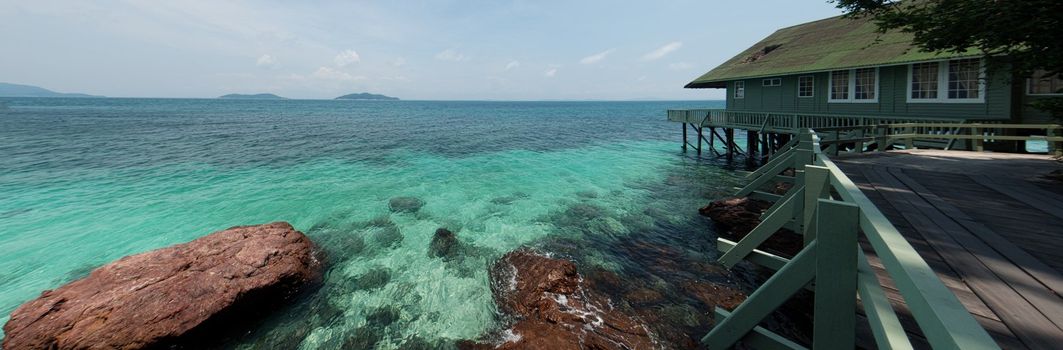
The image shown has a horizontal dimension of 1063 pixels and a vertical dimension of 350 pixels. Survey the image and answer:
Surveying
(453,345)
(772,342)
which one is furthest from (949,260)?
(453,345)

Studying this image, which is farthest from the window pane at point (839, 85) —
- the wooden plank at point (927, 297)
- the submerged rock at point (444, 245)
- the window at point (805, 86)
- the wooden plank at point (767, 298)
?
the wooden plank at point (927, 297)

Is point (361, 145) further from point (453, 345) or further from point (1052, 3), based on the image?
point (1052, 3)

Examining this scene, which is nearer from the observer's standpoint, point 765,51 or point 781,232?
point 781,232

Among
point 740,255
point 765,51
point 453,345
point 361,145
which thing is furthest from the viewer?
point 361,145

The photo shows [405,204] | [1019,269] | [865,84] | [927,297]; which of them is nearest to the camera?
[927,297]

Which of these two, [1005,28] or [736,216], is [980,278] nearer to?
[1005,28]

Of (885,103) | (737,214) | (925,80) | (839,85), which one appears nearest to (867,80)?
(839,85)

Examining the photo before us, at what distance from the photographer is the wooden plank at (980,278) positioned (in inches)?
111

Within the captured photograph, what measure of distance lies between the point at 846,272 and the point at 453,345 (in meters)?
5.88

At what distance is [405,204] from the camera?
621 inches

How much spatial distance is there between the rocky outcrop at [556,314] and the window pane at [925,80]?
17.2 m

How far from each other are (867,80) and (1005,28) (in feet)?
39.1

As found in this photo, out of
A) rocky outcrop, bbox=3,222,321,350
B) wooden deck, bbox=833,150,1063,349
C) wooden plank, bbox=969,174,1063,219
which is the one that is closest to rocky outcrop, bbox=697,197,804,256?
wooden deck, bbox=833,150,1063,349

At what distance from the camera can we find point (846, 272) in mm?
2842
